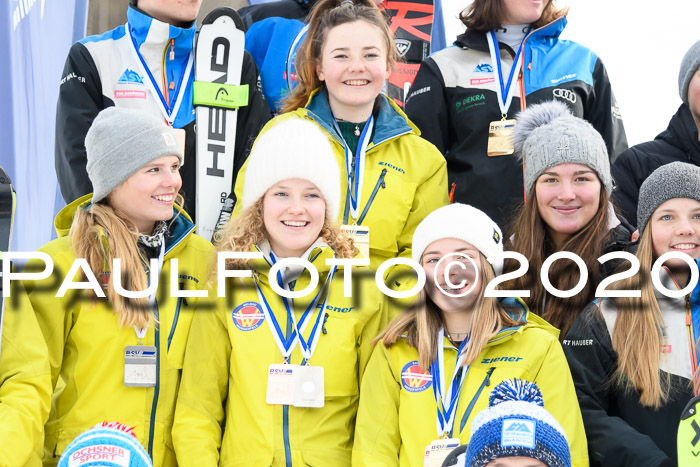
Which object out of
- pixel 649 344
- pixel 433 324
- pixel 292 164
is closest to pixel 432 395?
pixel 433 324

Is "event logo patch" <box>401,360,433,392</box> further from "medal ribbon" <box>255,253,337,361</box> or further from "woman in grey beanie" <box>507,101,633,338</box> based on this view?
"woman in grey beanie" <box>507,101,633,338</box>

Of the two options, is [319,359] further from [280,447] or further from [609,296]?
[609,296]

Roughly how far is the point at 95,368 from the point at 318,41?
1685 mm

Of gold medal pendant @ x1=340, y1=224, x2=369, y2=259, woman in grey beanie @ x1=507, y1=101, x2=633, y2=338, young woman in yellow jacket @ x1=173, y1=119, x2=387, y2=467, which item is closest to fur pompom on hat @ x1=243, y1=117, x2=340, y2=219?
young woman in yellow jacket @ x1=173, y1=119, x2=387, y2=467

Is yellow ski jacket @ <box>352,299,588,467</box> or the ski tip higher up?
the ski tip

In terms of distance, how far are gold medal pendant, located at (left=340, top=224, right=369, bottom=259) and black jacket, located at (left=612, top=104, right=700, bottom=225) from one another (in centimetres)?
117

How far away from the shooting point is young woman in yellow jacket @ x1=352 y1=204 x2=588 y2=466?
2.88m

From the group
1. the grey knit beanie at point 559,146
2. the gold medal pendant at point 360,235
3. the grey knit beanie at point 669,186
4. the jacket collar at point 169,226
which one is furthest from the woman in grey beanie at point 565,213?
the jacket collar at point 169,226

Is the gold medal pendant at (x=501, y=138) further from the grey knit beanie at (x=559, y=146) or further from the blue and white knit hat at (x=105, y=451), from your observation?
the blue and white knit hat at (x=105, y=451)

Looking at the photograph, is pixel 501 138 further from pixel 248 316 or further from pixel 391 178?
pixel 248 316

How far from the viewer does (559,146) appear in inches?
141

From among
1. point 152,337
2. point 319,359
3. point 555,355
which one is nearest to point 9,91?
point 152,337

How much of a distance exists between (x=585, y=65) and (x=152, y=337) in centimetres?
238

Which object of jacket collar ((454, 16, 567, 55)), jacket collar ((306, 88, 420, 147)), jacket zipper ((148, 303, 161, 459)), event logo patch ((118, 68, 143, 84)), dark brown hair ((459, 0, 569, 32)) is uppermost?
dark brown hair ((459, 0, 569, 32))
